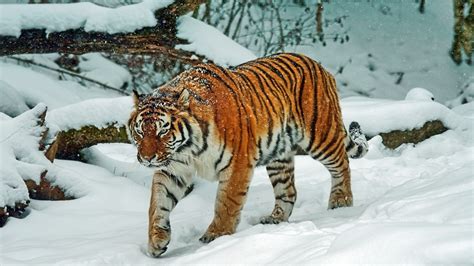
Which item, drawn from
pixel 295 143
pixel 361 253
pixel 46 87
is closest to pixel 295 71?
pixel 295 143

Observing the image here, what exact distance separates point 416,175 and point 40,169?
123 inches

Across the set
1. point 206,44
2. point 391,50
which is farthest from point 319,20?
point 206,44

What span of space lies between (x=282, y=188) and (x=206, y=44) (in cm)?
209

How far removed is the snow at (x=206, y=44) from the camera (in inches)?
265

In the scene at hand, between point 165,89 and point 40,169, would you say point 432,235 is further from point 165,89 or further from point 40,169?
point 40,169

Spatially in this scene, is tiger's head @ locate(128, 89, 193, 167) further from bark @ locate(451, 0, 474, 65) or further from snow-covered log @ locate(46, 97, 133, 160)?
bark @ locate(451, 0, 474, 65)

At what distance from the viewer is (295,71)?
16.9 feet

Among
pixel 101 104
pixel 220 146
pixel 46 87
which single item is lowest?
pixel 46 87

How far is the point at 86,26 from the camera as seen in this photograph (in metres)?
6.52

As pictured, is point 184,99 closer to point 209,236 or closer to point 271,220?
point 209,236

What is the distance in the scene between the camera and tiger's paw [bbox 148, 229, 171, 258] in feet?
14.0

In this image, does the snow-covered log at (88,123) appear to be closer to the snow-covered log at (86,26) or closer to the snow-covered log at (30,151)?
the snow-covered log at (30,151)

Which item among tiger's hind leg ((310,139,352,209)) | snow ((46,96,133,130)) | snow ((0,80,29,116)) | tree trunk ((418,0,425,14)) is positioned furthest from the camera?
tree trunk ((418,0,425,14))

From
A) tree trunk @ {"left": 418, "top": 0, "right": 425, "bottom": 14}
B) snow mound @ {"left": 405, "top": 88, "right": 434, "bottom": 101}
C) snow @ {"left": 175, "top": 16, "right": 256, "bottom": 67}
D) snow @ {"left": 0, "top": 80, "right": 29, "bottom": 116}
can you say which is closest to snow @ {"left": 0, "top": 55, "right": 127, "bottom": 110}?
snow @ {"left": 0, "top": 80, "right": 29, "bottom": 116}
